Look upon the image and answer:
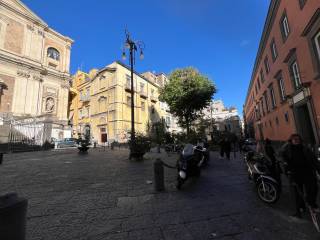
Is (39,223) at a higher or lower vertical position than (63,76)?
lower

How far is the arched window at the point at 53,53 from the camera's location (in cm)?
3266

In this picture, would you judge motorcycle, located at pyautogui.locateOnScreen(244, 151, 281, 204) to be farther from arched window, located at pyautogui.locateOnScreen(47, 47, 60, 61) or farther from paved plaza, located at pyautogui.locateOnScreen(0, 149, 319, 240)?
arched window, located at pyautogui.locateOnScreen(47, 47, 60, 61)

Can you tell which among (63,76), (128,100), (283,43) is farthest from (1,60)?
(283,43)

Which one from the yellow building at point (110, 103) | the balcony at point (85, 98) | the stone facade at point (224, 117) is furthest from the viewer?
the stone facade at point (224, 117)

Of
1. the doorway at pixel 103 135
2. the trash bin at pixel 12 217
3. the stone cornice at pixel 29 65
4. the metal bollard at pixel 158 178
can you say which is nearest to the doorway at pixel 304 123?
the metal bollard at pixel 158 178

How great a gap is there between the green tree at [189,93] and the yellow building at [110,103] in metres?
9.31

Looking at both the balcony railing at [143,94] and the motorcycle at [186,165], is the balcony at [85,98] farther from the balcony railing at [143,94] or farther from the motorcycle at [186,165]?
the motorcycle at [186,165]

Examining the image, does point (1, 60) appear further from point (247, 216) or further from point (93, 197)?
point (247, 216)

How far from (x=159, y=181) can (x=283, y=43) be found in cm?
1350

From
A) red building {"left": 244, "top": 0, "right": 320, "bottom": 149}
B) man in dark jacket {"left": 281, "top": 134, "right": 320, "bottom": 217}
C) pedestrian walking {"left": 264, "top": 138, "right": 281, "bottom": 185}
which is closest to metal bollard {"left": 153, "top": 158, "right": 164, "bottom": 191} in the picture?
pedestrian walking {"left": 264, "top": 138, "right": 281, "bottom": 185}

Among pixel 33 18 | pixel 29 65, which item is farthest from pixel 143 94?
pixel 33 18

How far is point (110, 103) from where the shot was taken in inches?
1237

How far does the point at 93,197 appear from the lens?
4.62m

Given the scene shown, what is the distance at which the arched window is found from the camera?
1286 inches
